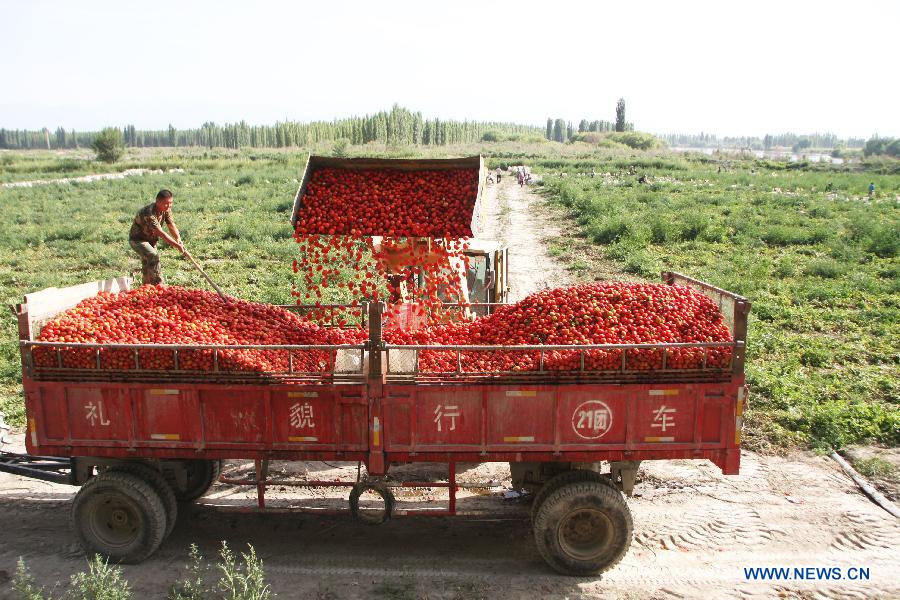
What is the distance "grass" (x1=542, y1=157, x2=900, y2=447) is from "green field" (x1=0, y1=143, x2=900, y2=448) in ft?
0.12

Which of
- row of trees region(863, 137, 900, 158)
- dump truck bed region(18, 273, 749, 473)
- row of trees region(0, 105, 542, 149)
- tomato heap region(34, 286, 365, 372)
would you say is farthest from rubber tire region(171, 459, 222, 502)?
row of trees region(863, 137, 900, 158)

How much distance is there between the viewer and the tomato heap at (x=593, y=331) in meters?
6.18

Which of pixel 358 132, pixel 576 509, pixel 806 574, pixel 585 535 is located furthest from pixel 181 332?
pixel 358 132

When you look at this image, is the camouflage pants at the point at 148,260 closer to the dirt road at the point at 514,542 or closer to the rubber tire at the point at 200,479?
the dirt road at the point at 514,542

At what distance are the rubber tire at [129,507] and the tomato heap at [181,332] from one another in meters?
1.15

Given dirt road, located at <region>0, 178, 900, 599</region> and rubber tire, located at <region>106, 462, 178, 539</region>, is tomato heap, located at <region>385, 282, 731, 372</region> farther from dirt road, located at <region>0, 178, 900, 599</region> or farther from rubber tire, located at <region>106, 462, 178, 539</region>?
rubber tire, located at <region>106, 462, 178, 539</region>

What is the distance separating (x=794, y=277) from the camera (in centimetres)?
1967

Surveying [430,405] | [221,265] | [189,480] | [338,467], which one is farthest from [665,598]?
[221,265]

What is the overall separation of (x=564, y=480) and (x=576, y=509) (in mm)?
289

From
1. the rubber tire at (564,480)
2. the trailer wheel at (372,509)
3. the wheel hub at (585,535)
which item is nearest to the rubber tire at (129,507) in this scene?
the trailer wheel at (372,509)

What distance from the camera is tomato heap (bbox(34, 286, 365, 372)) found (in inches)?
249

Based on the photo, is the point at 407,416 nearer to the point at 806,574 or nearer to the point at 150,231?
the point at 806,574

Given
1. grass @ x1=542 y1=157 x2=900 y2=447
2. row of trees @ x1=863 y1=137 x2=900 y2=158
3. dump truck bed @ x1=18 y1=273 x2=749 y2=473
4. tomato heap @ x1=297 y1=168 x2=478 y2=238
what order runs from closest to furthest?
dump truck bed @ x1=18 y1=273 x2=749 y2=473, tomato heap @ x1=297 y1=168 x2=478 y2=238, grass @ x1=542 y1=157 x2=900 y2=447, row of trees @ x1=863 y1=137 x2=900 y2=158

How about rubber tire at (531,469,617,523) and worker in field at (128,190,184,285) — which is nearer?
rubber tire at (531,469,617,523)
